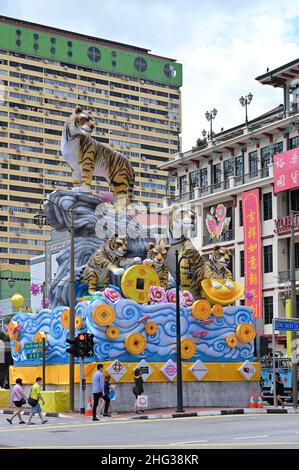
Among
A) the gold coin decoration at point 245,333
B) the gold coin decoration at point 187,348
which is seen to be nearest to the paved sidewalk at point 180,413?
the gold coin decoration at point 187,348

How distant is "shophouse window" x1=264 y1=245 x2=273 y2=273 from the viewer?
57991 mm

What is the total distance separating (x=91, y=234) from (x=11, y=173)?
79014 millimetres

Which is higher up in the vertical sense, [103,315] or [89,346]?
[103,315]

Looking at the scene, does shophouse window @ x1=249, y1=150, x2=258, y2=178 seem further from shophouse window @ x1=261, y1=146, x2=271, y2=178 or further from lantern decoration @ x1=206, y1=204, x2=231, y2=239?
lantern decoration @ x1=206, y1=204, x2=231, y2=239

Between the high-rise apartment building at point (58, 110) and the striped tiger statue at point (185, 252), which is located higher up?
the high-rise apartment building at point (58, 110)

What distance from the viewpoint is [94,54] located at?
402 feet

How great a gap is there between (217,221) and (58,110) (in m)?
60.5

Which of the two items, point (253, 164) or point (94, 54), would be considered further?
point (94, 54)

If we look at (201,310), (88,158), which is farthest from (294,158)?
(201,310)

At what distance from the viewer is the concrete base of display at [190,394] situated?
3344cm

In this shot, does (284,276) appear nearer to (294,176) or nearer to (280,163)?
(294,176)

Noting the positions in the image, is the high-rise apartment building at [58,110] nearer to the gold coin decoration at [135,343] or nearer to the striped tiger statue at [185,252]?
the striped tiger statue at [185,252]

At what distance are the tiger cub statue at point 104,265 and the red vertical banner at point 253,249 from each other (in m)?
23.3
